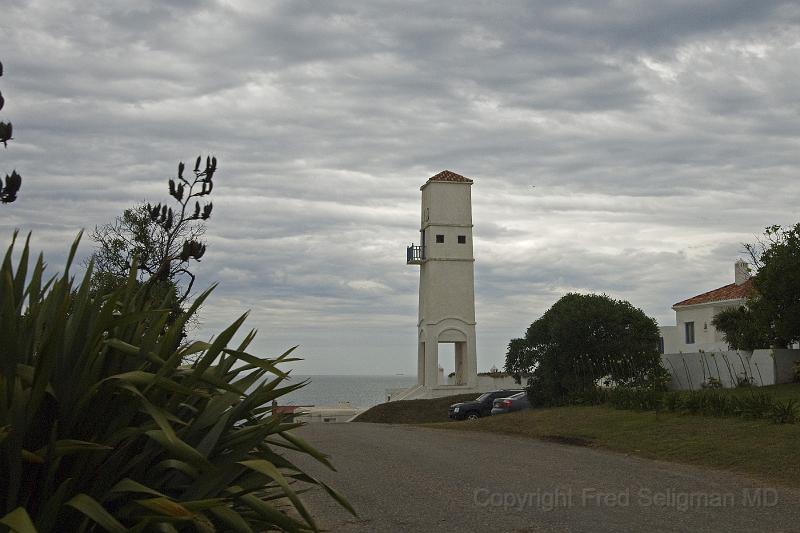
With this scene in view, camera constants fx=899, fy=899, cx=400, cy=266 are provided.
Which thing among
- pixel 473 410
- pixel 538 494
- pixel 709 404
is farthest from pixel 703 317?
pixel 538 494

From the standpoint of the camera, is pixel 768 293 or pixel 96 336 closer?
pixel 96 336

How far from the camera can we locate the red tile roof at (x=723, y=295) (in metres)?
50.1

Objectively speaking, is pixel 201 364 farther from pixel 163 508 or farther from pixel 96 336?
pixel 163 508

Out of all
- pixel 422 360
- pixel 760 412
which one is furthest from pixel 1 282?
pixel 422 360

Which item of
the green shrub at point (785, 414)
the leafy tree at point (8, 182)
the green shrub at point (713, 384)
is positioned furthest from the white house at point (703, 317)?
the leafy tree at point (8, 182)

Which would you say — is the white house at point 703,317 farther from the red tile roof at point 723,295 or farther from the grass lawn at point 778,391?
the grass lawn at point 778,391

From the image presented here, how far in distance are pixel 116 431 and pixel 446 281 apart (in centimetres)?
4584

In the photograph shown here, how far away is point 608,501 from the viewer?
12.1 m

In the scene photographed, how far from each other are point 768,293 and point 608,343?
19.3ft

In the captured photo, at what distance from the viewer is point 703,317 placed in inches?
2066

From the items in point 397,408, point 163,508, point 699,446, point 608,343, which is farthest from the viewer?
point 397,408

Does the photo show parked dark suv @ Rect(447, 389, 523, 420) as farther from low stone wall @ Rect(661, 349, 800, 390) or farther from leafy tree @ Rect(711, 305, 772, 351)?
leafy tree @ Rect(711, 305, 772, 351)

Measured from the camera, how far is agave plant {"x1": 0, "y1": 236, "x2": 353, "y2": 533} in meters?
5.34

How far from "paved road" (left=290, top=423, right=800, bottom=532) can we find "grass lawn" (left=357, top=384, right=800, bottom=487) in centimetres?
74
